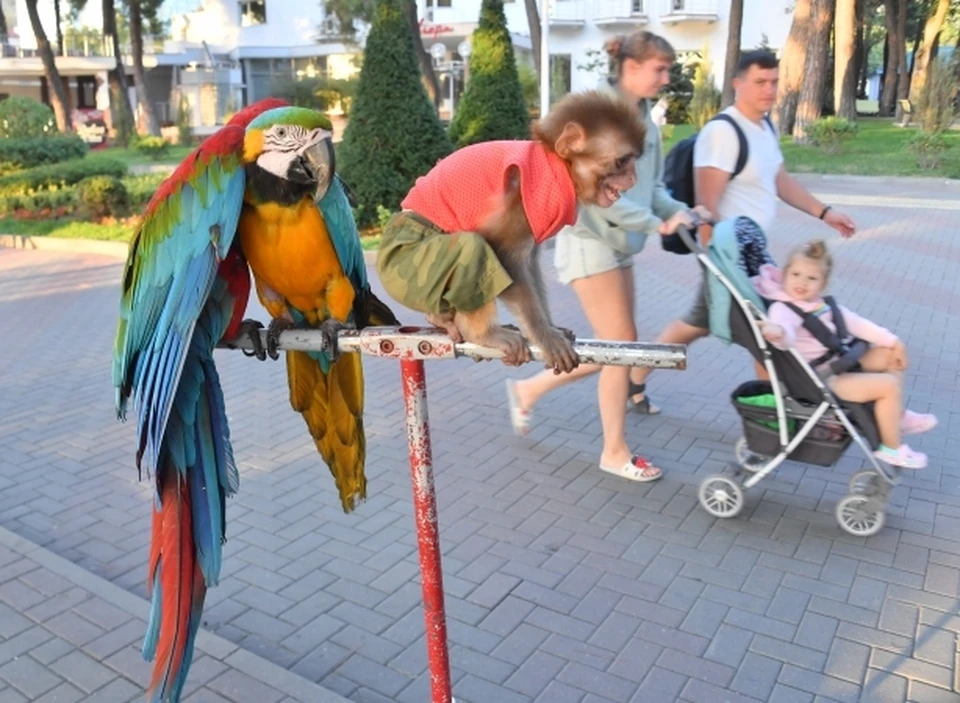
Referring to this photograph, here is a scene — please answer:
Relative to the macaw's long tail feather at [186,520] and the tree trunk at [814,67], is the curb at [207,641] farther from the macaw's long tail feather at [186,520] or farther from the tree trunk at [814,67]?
the tree trunk at [814,67]

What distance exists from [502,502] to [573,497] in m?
0.37

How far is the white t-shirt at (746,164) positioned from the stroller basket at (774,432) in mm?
1028

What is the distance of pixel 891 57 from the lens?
38.9 metres

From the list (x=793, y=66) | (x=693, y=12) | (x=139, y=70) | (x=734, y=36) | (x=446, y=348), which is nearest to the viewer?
(x=446, y=348)

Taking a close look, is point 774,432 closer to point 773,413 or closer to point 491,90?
point 773,413

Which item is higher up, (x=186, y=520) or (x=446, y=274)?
(x=446, y=274)

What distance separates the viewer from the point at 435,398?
232 inches

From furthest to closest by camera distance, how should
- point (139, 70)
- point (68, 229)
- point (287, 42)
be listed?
point (287, 42) → point (139, 70) → point (68, 229)

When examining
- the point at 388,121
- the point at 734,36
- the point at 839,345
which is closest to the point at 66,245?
the point at 388,121

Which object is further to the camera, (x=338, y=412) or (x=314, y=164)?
(x=338, y=412)

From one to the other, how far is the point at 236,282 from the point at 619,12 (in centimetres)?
3930

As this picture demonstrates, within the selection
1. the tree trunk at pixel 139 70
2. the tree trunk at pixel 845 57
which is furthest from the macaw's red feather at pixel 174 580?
the tree trunk at pixel 139 70

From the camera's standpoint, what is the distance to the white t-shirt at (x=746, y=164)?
174 inches

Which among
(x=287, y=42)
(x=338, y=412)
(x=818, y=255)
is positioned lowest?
(x=338, y=412)
